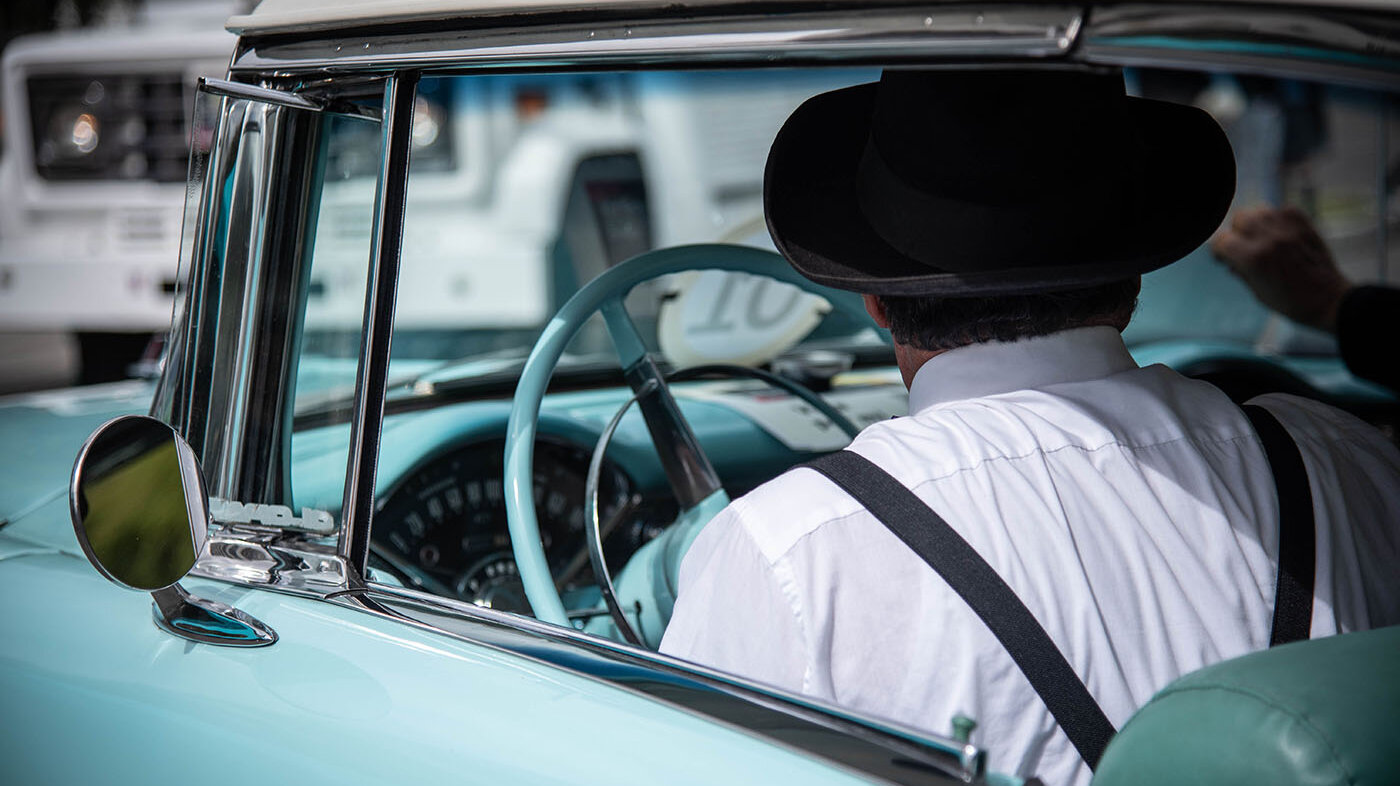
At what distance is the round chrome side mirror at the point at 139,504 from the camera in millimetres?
1127

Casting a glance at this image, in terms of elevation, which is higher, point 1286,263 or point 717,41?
point 717,41

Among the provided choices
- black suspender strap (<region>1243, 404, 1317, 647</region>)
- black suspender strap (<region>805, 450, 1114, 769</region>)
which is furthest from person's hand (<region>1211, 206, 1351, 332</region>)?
black suspender strap (<region>805, 450, 1114, 769</region>)

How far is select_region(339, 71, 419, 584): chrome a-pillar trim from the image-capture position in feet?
4.11

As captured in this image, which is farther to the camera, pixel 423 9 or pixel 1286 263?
pixel 1286 263

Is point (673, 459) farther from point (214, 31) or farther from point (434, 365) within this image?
point (214, 31)

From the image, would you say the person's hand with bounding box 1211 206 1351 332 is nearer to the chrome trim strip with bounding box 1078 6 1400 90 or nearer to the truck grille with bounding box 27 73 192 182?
the chrome trim strip with bounding box 1078 6 1400 90

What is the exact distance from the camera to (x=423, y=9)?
3.84ft

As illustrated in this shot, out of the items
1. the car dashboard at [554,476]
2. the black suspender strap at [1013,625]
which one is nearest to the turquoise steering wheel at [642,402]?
the car dashboard at [554,476]

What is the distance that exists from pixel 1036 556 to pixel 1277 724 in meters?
0.27

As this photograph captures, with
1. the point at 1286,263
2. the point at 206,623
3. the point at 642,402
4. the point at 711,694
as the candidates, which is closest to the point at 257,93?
the point at 206,623

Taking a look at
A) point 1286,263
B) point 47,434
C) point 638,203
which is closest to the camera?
point 47,434

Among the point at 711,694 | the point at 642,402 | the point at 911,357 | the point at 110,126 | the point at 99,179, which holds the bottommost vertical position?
the point at 711,694

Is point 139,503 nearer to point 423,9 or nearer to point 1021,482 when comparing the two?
point 423,9

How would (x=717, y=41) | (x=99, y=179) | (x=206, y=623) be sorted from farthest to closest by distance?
1. (x=99, y=179)
2. (x=206, y=623)
3. (x=717, y=41)
